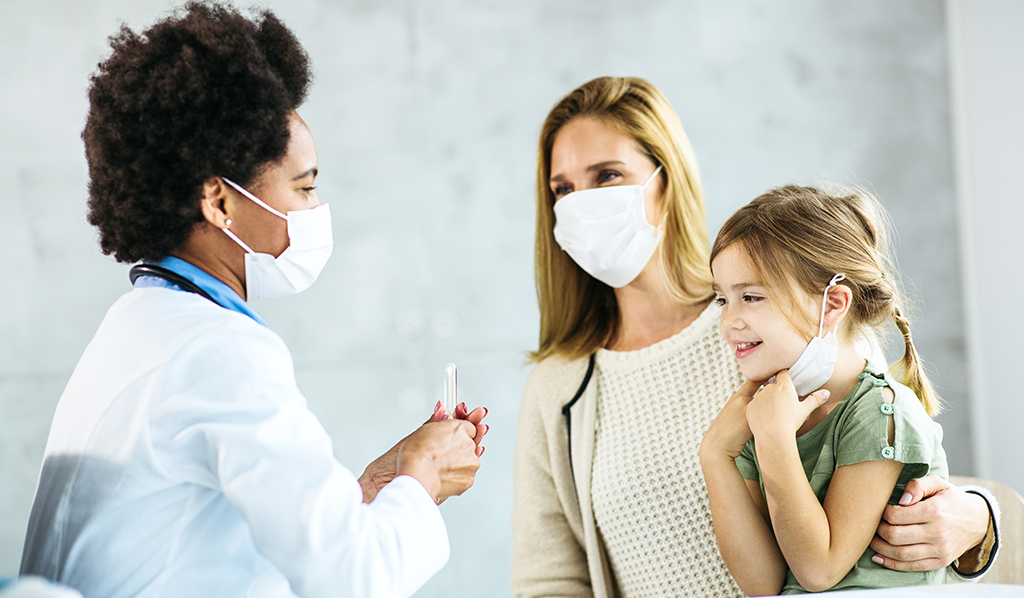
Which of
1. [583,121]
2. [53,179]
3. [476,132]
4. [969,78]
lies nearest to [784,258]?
[583,121]

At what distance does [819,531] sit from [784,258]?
45 centimetres

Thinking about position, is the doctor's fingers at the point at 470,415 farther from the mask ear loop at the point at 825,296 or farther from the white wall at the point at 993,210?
the white wall at the point at 993,210

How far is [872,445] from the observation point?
1209 millimetres

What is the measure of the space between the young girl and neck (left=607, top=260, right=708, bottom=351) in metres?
0.30

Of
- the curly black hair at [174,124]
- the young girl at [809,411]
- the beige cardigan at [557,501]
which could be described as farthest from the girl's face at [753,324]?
the curly black hair at [174,124]

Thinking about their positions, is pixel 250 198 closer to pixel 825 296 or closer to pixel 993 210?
pixel 825 296

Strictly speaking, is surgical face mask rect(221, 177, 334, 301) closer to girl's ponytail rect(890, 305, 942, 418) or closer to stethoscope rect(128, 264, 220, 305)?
stethoscope rect(128, 264, 220, 305)

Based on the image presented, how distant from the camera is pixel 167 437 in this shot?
3.02 feet

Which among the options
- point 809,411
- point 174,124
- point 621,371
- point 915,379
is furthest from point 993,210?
point 174,124

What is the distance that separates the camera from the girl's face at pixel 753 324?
1.30 m

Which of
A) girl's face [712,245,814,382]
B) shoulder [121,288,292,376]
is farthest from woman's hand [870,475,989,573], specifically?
shoulder [121,288,292,376]

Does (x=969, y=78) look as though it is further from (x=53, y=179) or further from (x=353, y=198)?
(x=53, y=179)

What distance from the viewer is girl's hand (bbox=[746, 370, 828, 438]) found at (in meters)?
1.23

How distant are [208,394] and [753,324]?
879 mm
